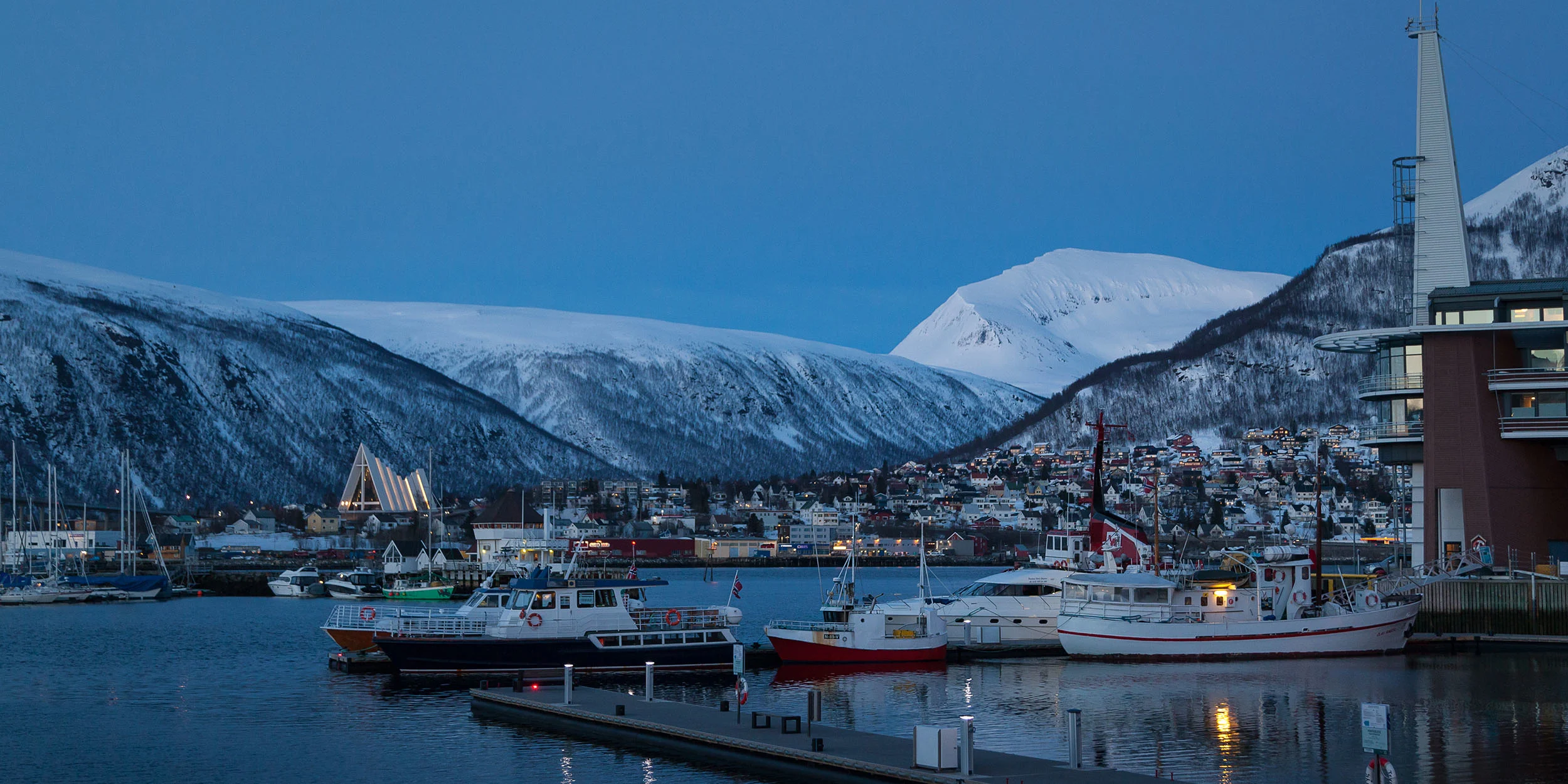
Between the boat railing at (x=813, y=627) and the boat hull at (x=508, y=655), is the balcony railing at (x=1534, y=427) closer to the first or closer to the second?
the boat railing at (x=813, y=627)

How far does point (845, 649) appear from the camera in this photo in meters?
58.7

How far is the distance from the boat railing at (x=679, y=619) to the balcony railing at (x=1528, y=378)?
35.5 metres

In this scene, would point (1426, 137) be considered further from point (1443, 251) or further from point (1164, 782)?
point (1164, 782)

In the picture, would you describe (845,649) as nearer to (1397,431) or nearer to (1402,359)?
(1397,431)

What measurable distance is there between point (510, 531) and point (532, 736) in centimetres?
14303

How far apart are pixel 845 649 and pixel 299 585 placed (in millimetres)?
86354

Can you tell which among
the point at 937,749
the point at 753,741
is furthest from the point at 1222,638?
the point at 937,749

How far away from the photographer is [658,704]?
41750mm

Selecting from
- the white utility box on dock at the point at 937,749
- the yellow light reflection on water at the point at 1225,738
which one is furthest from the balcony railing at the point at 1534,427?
the white utility box on dock at the point at 937,749

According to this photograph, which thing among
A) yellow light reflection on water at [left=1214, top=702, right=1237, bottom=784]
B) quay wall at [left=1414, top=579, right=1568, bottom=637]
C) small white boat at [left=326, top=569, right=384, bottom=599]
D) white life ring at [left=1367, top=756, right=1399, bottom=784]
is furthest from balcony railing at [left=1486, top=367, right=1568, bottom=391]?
small white boat at [left=326, top=569, right=384, bottom=599]

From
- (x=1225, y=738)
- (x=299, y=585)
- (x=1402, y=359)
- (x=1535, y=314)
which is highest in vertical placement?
(x=1535, y=314)

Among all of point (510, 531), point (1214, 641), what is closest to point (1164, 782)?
point (1214, 641)

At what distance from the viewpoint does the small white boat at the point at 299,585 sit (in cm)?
13125

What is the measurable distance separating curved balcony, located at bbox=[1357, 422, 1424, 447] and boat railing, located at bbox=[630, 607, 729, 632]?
3336cm
